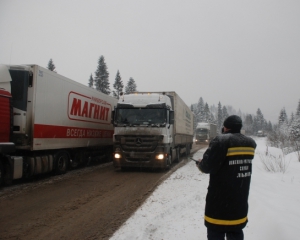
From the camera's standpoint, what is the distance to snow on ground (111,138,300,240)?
4287 mm

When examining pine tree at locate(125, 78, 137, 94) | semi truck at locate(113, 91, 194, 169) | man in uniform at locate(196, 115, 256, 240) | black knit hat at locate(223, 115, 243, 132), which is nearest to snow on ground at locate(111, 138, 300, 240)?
man in uniform at locate(196, 115, 256, 240)

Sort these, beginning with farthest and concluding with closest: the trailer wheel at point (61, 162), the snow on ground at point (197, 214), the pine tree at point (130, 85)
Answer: the pine tree at point (130, 85) < the trailer wheel at point (61, 162) < the snow on ground at point (197, 214)

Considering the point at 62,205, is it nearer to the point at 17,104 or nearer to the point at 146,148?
the point at 17,104

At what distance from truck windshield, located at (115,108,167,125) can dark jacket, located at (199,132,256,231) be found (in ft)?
28.4

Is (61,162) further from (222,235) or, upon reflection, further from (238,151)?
(238,151)

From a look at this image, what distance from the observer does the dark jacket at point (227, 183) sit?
2844mm

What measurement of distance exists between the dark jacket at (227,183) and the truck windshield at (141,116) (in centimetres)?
867

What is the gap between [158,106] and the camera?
11734 millimetres

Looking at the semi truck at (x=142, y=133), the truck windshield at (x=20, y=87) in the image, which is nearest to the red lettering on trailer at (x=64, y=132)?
the truck windshield at (x=20, y=87)

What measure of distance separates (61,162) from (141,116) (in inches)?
156

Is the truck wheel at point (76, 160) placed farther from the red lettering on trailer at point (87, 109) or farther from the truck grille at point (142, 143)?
the truck grille at point (142, 143)

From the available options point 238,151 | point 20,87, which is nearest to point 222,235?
point 238,151

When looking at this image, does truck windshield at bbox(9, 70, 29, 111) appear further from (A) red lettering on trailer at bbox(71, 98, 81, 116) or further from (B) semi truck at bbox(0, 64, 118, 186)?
(A) red lettering on trailer at bbox(71, 98, 81, 116)

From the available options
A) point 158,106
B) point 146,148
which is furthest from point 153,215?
point 158,106
